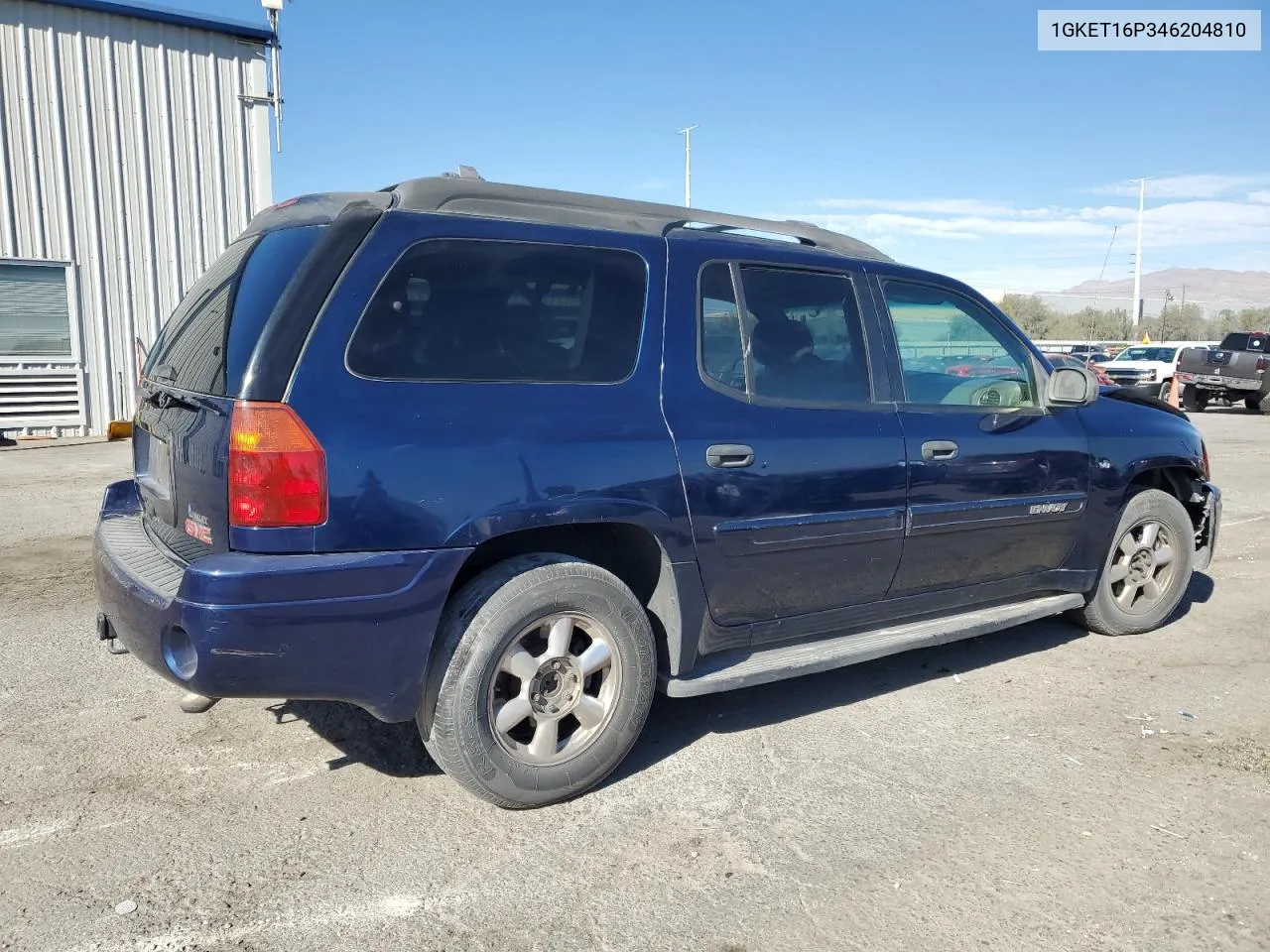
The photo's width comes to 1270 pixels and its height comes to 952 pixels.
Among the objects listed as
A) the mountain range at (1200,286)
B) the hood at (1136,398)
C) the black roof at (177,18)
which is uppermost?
the mountain range at (1200,286)

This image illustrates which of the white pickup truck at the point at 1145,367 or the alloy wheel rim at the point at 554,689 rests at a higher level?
the white pickup truck at the point at 1145,367

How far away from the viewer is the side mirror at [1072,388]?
14.6 ft

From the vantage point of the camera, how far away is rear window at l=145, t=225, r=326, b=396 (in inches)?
118

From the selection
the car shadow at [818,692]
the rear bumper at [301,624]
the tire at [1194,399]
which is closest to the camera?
the rear bumper at [301,624]

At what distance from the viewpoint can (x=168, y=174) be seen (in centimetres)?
1336

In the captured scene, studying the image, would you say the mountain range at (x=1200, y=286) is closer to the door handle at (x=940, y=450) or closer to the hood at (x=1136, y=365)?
the hood at (x=1136, y=365)

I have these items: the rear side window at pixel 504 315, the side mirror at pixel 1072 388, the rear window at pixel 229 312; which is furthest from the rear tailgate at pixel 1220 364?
the rear window at pixel 229 312

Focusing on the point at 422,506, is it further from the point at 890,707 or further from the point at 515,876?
the point at 890,707

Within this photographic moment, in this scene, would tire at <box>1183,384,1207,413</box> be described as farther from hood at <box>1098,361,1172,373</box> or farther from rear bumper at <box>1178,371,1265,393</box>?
hood at <box>1098,361,1172,373</box>

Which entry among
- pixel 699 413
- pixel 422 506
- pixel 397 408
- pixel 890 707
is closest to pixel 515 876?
pixel 422 506

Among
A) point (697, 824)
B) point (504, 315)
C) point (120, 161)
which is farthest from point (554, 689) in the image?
point (120, 161)

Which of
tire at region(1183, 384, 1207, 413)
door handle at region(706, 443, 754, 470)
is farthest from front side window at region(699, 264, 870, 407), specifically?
tire at region(1183, 384, 1207, 413)

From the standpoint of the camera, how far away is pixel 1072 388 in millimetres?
4465

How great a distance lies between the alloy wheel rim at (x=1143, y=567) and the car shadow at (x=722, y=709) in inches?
12.4
